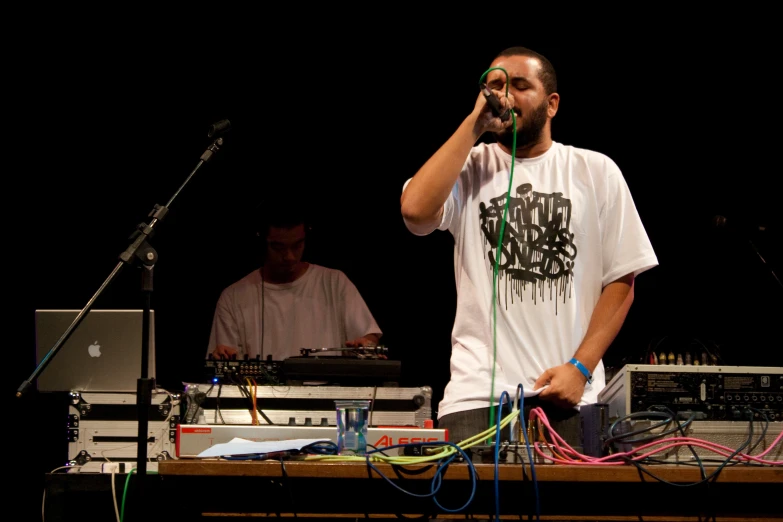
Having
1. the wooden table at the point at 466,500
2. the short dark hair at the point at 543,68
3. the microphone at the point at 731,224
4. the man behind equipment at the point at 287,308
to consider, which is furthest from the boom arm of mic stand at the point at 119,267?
the microphone at the point at 731,224

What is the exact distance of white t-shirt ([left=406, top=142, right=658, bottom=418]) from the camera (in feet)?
7.50

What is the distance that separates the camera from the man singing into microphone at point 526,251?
7.38ft

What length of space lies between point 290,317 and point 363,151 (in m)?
1.20

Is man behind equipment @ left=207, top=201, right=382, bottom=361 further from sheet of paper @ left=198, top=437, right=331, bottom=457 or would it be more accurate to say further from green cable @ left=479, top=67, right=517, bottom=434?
sheet of paper @ left=198, top=437, right=331, bottom=457

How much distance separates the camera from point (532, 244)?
2367mm

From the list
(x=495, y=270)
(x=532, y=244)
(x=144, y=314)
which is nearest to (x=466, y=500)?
(x=495, y=270)

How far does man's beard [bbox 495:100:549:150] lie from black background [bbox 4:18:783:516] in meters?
1.96

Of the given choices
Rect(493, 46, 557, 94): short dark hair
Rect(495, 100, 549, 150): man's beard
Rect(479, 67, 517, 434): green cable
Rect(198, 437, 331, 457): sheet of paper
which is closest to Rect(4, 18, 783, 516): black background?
Rect(493, 46, 557, 94): short dark hair

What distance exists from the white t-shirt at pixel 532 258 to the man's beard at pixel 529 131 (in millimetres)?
46

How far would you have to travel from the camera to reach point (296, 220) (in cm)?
426

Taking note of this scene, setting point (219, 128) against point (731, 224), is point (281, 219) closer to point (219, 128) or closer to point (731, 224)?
point (219, 128)

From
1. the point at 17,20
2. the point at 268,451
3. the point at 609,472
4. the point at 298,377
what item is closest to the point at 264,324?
the point at 298,377

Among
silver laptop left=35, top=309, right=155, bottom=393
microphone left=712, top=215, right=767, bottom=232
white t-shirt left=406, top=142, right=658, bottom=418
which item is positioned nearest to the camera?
white t-shirt left=406, top=142, right=658, bottom=418

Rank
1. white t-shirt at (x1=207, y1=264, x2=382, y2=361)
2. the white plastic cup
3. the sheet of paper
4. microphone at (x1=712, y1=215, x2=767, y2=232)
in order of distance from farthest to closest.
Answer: white t-shirt at (x1=207, y1=264, x2=382, y2=361), microphone at (x1=712, y1=215, x2=767, y2=232), the white plastic cup, the sheet of paper
